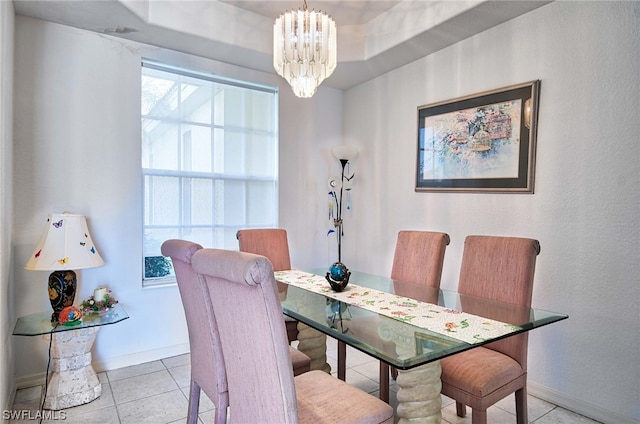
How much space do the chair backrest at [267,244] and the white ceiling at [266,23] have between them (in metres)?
1.56

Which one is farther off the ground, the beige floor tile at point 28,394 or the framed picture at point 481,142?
the framed picture at point 481,142

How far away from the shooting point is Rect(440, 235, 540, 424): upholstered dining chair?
1.63 meters

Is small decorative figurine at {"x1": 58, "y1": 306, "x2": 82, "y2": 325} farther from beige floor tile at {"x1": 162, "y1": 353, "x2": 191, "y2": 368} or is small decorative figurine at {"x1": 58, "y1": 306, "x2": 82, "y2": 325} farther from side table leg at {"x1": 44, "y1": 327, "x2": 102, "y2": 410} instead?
beige floor tile at {"x1": 162, "y1": 353, "x2": 191, "y2": 368}

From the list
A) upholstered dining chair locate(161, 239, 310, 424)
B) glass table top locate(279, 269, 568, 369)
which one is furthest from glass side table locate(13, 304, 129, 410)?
glass table top locate(279, 269, 568, 369)

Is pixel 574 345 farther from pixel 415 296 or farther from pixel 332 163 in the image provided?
pixel 332 163

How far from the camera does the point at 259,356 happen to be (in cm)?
117

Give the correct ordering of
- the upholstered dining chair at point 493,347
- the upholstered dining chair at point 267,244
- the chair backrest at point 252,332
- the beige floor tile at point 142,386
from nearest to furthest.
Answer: the chair backrest at point 252,332
the upholstered dining chair at point 493,347
the beige floor tile at point 142,386
the upholstered dining chair at point 267,244

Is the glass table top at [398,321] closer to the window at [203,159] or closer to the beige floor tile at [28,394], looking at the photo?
the window at [203,159]

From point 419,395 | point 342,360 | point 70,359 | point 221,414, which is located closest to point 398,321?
point 419,395

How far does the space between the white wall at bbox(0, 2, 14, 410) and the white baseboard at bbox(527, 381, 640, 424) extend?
3123mm

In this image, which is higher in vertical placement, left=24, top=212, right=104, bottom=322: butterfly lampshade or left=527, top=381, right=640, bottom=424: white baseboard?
left=24, top=212, right=104, bottom=322: butterfly lampshade

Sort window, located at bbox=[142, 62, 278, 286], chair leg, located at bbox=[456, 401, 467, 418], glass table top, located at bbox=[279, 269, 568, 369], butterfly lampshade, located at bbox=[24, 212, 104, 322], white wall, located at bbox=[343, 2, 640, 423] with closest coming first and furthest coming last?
glass table top, located at bbox=[279, 269, 568, 369], white wall, located at bbox=[343, 2, 640, 423], chair leg, located at bbox=[456, 401, 467, 418], butterfly lampshade, located at bbox=[24, 212, 104, 322], window, located at bbox=[142, 62, 278, 286]

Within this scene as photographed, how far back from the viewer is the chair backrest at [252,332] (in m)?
1.07

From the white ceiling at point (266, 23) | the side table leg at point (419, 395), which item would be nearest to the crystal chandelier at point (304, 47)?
the white ceiling at point (266, 23)
